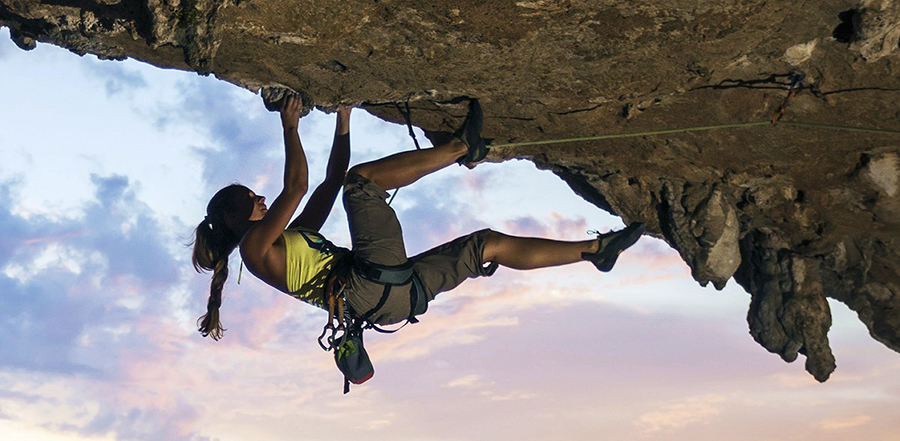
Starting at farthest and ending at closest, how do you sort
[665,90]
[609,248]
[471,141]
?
[665,90] → [609,248] → [471,141]

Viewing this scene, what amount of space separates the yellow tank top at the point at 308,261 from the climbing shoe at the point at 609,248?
1706 millimetres

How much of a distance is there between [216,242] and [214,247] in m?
0.04

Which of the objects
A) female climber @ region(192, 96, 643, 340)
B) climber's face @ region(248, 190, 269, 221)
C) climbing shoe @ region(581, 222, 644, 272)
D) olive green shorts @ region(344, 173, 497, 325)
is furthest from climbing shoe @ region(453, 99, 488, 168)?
climber's face @ region(248, 190, 269, 221)

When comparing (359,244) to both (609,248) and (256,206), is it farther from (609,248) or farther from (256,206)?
(609,248)

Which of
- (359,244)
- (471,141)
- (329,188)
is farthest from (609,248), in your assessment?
(329,188)

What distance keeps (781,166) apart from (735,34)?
2253mm

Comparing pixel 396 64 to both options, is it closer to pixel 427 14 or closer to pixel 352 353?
pixel 427 14

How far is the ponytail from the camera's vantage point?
493cm

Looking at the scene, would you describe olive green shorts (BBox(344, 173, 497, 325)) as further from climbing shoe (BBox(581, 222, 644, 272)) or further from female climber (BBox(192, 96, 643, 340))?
climbing shoe (BBox(581, 222, 644, 272))

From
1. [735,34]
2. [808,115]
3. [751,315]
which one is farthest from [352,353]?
[751,315]

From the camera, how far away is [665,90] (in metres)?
5.43

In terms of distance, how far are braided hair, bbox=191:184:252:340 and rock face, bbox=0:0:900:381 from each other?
2.51 ft

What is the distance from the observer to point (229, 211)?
4.88 m

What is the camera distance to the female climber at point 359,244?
4.54 metres
